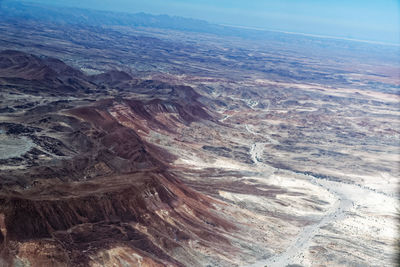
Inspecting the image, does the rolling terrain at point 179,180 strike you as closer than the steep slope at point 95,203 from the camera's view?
No

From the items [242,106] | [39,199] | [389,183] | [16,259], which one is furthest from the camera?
[242,106]

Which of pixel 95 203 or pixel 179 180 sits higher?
pixel 95 203

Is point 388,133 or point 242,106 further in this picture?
point 242,106

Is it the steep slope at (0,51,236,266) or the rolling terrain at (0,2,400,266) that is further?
the rolling terrain at (0,2,400,266)

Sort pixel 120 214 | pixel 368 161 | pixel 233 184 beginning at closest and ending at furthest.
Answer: pixel 120 214 → pixel 233 184 → pixel 368 161

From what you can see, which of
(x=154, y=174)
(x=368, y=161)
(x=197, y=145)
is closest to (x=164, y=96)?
(x=197, y=145)

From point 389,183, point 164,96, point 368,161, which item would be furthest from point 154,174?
point 164,96

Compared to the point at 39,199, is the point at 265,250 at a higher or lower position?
lower

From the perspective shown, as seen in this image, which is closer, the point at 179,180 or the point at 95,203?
the point at 95,203

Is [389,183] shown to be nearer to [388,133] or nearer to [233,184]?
[233,184]
